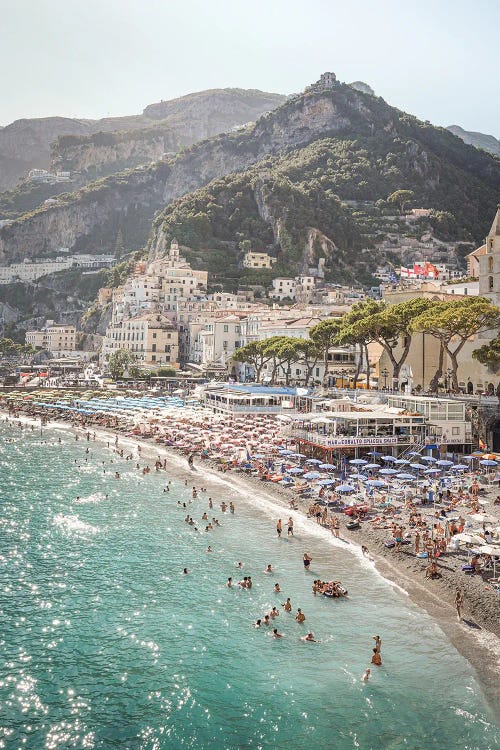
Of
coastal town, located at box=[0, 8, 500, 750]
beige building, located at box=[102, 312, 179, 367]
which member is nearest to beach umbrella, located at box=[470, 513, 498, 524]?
coastal town, located at box=[0, 8, 500, 750]

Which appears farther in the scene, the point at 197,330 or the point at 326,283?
the point at 326,283


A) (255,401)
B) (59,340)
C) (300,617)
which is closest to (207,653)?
(300,617)

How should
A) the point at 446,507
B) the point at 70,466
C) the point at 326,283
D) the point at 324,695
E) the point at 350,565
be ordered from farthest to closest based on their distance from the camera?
the point at 326,283 < the point at 70,466 < the point at 446,507 < the point at 350,565 < the point at 324,695

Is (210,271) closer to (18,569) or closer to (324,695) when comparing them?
A: (18,569)

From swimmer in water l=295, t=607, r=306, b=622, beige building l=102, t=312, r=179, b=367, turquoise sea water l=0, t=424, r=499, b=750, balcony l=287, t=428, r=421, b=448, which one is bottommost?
turquoise sea water l=0, t=424, r=499, b=750

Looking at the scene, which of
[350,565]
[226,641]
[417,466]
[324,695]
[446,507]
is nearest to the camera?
[324,695]

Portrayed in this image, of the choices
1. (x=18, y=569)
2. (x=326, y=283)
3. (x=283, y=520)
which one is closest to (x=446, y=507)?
(x=283, y=520)

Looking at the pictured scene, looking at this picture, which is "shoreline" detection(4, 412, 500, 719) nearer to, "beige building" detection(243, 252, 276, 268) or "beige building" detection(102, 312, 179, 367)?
"beige building" detection(102, 312, 179, 367)
